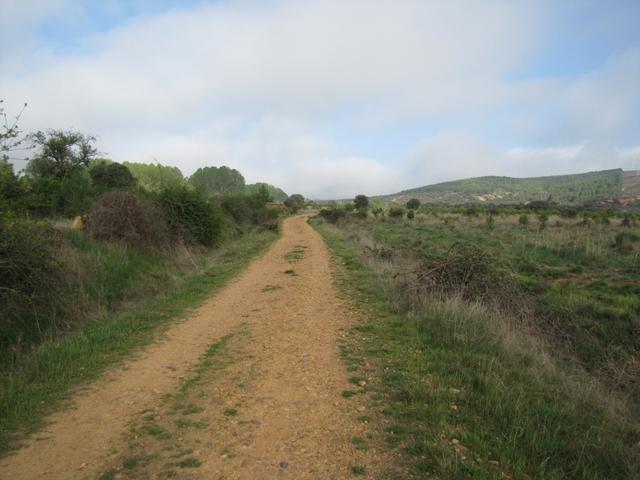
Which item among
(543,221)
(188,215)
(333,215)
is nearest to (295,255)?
(188,215)

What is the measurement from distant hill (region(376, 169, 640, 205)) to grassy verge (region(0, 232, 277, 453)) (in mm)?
106083

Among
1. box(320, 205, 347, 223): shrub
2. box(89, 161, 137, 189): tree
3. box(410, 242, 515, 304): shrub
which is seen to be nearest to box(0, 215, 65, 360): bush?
box(410, 242, 515, 304): shrub

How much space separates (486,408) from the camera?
3832 millimetres

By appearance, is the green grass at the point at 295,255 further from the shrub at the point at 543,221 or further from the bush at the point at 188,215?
the shrub at the point at 543,221

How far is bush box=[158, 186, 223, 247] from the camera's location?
54.4 ft

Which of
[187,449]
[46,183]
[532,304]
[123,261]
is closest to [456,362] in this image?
[187,449]

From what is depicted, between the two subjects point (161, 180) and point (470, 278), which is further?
point (161, 180)

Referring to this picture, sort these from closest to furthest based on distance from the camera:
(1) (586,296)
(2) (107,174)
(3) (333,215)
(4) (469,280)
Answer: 1. (4) (469,280)
2. (1) (586,296)
3. (2) (107,174)
4. (3) (333,215)

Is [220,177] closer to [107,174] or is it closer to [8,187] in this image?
[107,174]

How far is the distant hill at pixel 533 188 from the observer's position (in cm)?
10175

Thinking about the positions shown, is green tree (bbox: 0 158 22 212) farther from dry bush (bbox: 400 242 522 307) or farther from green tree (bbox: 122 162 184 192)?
green tree (bbox: 122 162 184 192)

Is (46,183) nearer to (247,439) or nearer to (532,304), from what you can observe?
(247,439)

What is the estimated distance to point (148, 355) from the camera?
5691 millimetres

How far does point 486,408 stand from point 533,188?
469ft
